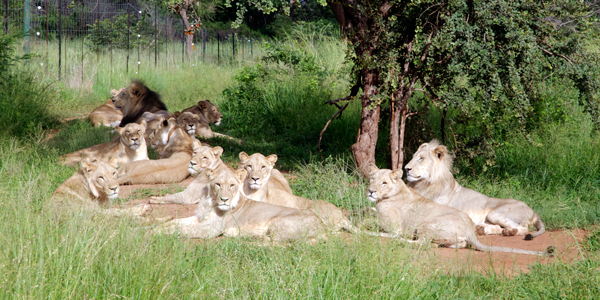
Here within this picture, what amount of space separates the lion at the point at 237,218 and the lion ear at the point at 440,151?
1.92 meters

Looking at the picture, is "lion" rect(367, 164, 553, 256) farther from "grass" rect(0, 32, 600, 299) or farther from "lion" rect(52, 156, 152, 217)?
"lion" rect(52, 156, 152, 217)

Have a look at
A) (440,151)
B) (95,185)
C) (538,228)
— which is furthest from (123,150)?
(538,228)

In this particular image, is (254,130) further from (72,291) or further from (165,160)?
(72,291)

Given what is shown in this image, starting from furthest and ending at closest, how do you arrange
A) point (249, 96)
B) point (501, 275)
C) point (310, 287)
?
point (249, 96), point (501, 275), point (310, 287)

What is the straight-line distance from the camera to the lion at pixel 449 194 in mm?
5969

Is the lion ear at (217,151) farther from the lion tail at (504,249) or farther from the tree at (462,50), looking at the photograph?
the lion tail at (504,249)

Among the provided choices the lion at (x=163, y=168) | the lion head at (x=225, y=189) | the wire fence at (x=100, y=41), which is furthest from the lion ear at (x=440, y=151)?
the wire fence at (x=100, y=41)

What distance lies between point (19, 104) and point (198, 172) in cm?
489

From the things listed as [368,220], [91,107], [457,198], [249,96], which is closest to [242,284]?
[368,220]

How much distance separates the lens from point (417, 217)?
5395mm

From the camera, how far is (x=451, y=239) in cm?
523

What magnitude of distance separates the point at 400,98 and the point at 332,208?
2051 millimetres

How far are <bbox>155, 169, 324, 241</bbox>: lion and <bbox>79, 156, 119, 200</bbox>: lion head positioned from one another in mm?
863

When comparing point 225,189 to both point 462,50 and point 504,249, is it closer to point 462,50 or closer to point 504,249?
point 504,249
